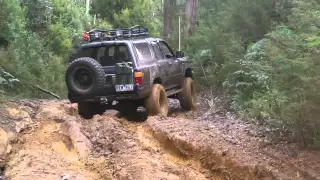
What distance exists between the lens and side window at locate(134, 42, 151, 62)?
10.6 m

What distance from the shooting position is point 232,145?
24.8 ft

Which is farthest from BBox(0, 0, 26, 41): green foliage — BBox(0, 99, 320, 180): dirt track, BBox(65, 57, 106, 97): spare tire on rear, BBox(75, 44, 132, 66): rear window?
BBox(0, 99, 320, 180): dirt track

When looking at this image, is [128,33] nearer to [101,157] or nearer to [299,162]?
[101,157]

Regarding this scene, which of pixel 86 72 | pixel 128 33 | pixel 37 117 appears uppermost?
pixel 128 33

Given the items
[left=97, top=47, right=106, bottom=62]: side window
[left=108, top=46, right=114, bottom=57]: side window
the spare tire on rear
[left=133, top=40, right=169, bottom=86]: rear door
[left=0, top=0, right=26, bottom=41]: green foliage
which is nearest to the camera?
the spare tire on rear

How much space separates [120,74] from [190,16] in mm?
11847

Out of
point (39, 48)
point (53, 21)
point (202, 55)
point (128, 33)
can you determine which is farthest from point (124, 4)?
point (128, 33)

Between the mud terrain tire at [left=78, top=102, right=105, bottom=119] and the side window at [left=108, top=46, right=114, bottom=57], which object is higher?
the side window at [left=108, top=46, right=114, bottom=57]

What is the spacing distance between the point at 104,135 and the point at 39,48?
1214 cm

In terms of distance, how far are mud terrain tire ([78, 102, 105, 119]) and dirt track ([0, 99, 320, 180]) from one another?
39.0 inches

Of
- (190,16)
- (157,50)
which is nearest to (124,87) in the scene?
(157,50)

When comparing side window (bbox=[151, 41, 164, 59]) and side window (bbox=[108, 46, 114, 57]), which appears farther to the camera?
side window (bbox=[151, 41, 164, 59])

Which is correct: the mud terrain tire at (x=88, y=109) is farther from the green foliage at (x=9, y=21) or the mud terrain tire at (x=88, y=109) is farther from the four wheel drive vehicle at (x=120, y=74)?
the green foliage at (x=9, y=21)

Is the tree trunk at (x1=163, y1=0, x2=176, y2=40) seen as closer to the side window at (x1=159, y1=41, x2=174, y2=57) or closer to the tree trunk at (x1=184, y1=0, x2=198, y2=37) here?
the tree trunk at (x1=184, y1=0, x2=198, y2=37)
